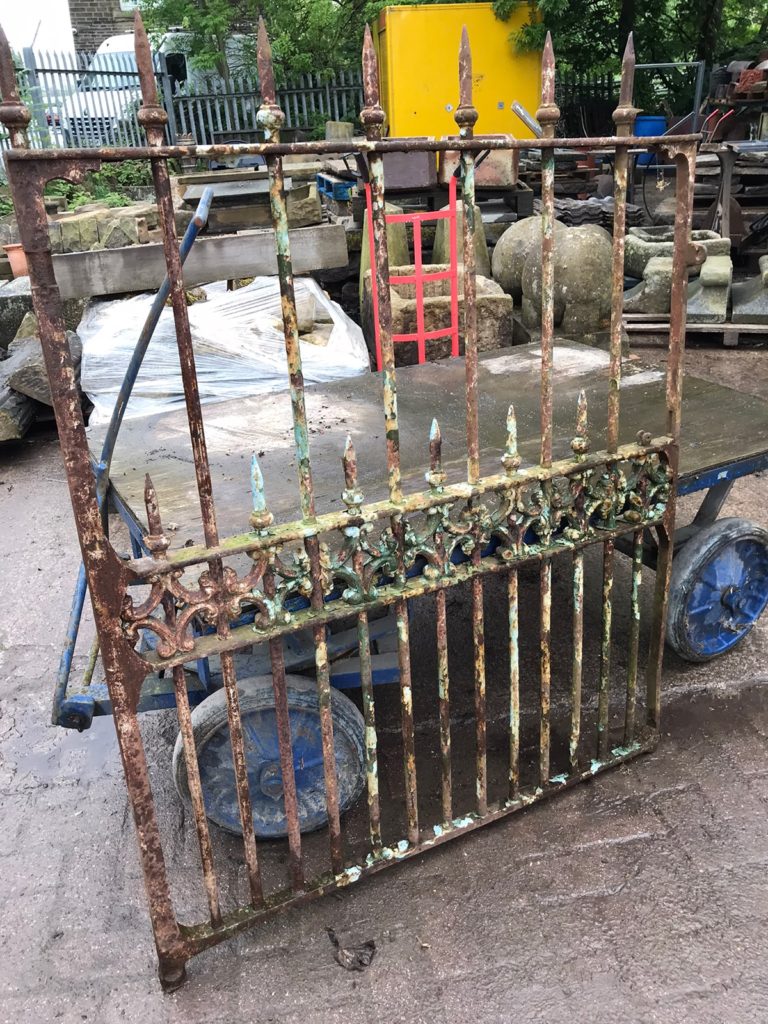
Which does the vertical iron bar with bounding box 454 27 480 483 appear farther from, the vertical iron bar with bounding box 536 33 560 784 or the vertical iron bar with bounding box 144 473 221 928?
the vertical iron bar with bounding box 144 473 221 928

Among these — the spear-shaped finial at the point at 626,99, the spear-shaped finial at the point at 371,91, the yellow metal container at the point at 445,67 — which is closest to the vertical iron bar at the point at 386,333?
the spear-shaped finial at the point at 371,91

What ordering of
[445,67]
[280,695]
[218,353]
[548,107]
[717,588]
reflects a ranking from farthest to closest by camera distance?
1. [445,67]
2. [218,353]
3. [717,588]
4. [280,695]
5. [548,107]

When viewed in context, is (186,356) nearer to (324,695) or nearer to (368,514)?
(368,514)

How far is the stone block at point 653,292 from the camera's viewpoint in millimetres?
7524

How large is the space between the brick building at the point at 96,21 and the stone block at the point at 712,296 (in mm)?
18505

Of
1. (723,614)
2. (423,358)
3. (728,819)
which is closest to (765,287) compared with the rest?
(423,358)

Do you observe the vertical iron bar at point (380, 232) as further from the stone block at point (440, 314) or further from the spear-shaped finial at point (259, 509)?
the stone block at point (440, 314)

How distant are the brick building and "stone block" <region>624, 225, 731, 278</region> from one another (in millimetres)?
17381

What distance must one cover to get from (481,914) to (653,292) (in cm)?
659

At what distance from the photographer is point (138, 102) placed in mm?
15305

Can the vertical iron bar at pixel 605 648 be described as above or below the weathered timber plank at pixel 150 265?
below

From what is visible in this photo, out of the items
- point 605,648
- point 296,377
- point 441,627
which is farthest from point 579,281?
point 296,377

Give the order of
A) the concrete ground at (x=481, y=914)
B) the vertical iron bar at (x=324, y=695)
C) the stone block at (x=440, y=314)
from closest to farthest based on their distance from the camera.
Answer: the vertical iron bar at (x=324, y=695), the concrete ground at (x=481, y=914), the stone block at (x=440, y=314)

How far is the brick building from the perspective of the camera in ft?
66.4
